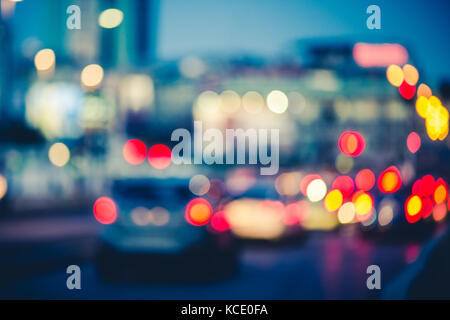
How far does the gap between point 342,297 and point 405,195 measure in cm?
975

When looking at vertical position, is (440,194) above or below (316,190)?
below

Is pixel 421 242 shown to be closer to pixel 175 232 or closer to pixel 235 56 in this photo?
pixel 175 232

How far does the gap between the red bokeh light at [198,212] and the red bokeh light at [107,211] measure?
101cm

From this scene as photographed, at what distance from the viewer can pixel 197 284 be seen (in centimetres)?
1116

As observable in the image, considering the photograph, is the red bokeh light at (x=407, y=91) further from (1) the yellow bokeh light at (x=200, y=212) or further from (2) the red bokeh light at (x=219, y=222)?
(1) the yellow bokeh light at (x=200, y=212)

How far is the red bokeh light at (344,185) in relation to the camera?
23381mm

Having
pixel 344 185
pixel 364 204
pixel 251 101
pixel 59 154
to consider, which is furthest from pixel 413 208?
pixel 251 101

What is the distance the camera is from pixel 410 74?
63.9 ft

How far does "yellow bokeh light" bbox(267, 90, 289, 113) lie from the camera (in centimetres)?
7361

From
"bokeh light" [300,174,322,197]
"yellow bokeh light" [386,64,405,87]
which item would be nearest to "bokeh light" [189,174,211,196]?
"yellow bokeh light" [386,64,405,87]

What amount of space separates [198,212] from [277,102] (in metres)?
65.1

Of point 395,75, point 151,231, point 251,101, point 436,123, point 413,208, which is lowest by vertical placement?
point 151,231

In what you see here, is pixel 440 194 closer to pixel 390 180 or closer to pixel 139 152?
pixel 390 180
